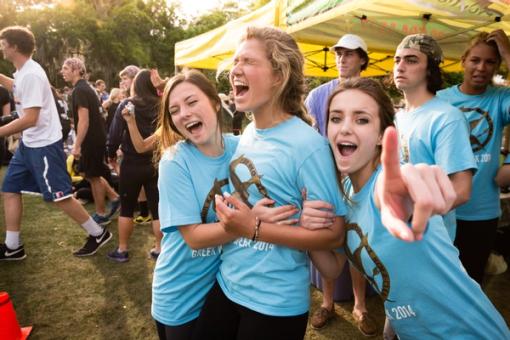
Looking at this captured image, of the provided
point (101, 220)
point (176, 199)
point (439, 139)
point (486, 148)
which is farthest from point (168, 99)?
point (101, 220)

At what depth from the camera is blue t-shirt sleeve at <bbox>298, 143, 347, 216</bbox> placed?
53.2 inches

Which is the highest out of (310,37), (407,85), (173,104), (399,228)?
(310,37)

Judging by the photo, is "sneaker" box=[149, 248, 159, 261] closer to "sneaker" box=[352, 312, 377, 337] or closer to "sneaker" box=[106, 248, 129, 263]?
"sneaker" box=[106, 248, 129, 263]

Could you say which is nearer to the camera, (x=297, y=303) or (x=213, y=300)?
(x=297, y=303)

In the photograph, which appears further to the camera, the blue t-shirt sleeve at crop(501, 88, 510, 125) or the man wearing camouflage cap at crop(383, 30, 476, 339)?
the blue t-shirt sleeve at crop(501, 88, 510, 125)

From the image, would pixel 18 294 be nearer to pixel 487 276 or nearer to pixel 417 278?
pixel 417 278

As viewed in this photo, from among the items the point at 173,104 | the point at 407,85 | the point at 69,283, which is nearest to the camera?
the point at 173,104

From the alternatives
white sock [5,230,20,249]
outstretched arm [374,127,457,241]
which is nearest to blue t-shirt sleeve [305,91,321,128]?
outstretched arm [374,127,457,241]

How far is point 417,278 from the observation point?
1252 millimetres

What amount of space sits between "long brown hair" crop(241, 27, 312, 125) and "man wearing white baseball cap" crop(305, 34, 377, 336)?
110cm

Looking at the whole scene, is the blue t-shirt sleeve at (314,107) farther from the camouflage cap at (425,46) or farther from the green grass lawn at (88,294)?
the green grass lawn at (88,294)

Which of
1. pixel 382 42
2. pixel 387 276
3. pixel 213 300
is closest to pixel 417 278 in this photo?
pixel 387 276

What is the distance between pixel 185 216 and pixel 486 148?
214 cm

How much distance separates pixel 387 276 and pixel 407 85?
4.45 ft
